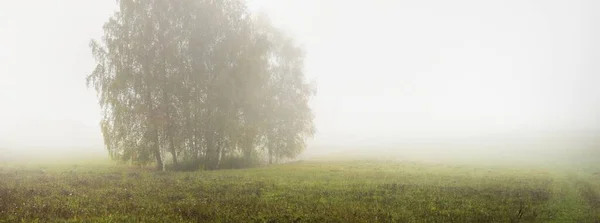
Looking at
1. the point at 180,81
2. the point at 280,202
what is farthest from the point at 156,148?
the point at 280,202

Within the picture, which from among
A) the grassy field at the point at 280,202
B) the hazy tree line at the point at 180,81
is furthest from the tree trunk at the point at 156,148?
the grassy field at the point at 280,202

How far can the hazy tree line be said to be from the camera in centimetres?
3578

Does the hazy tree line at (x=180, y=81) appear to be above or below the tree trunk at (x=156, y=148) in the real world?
above

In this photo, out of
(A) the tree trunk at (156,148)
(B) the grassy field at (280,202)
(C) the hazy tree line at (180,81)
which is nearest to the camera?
(B) the grassy field at (280,202)

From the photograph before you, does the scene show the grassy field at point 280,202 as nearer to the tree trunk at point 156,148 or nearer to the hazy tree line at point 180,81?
the tree trunk at point 156,148

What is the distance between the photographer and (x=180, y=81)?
37.5m

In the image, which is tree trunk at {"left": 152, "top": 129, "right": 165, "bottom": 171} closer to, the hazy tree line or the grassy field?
the hazy tree line

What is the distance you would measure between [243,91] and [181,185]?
59.9 ft

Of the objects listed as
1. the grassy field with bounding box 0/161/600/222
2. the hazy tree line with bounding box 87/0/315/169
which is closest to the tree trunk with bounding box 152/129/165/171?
the hazy tree line with bounding box 87/0/315/169

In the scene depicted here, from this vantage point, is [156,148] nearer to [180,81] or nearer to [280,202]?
[180,81]

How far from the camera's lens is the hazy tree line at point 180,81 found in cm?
3578

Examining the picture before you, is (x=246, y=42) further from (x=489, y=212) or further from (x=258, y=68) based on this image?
(x=489, y=212)

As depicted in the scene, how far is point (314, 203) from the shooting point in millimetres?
19125

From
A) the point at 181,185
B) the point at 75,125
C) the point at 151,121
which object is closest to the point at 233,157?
the point at 151,121
